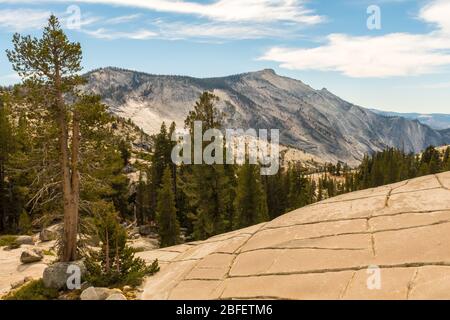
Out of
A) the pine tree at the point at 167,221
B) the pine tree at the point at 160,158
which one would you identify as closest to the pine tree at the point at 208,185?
the pine tree at the point at 167,221

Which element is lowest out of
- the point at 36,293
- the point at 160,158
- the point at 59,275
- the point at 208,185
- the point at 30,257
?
the point at 30,257

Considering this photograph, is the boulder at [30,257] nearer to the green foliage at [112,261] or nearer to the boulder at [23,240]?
the boulder at [23,240]

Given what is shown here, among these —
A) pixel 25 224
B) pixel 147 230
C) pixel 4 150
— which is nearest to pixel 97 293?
pixel 25 224

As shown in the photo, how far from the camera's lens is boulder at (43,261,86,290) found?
55.2ft

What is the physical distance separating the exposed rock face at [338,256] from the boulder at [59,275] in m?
3.74

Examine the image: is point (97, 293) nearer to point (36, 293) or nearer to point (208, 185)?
point (36, 293)

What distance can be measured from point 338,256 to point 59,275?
39.6 feet

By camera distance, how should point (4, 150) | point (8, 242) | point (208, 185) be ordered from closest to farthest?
point (8, 242), point (208, 185), point (4, 150)

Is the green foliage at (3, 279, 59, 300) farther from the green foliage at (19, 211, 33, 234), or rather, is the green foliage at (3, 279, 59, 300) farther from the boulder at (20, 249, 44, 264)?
the green foliage at (19, 211, 33, 234)

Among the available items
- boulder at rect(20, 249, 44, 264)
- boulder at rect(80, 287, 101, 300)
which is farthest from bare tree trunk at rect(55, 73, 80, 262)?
boulder at rect(20, 249, 44, 264)

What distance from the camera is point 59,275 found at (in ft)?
56.3

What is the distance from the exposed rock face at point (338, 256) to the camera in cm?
899

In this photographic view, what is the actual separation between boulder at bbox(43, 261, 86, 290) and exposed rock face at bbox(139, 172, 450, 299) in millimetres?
3744

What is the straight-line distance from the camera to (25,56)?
60.0ft
